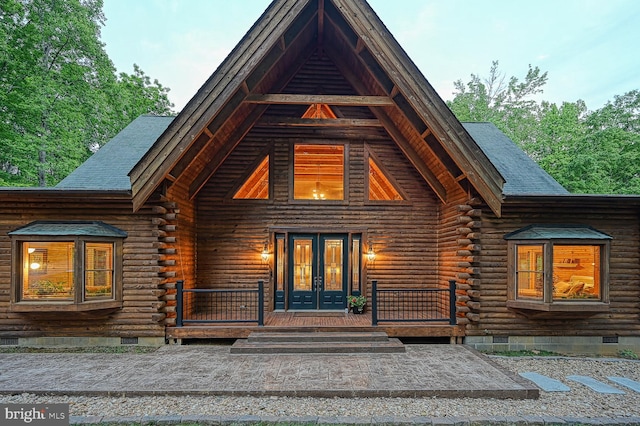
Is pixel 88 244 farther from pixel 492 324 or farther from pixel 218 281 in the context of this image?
pixel 492 324

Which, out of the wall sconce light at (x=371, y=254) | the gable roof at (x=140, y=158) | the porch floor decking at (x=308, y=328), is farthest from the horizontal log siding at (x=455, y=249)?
the wall sconce light at (x=371, y=254)

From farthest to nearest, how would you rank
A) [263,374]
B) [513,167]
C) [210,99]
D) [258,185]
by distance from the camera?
[513,167], [258,185], [210,99], [263,374]

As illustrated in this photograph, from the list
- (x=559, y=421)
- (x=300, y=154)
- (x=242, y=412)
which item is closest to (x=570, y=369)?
(x=559, y=421)

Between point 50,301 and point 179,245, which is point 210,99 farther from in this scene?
point 50,301

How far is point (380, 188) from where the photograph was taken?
9.91m

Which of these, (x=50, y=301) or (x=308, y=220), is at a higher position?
(x=308, y=220)

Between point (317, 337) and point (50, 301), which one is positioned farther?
point (317, 337)

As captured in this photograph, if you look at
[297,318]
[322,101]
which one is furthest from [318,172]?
[297,318]

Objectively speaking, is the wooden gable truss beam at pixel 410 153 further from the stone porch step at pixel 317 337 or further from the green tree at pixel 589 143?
the green tree at pixel 589 143

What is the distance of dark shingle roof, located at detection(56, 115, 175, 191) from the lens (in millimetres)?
8516

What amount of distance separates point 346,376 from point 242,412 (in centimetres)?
192

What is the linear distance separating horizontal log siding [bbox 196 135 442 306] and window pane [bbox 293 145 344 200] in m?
0.27

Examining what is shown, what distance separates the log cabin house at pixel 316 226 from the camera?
721 centimetres

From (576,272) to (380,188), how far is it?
5.14 m
